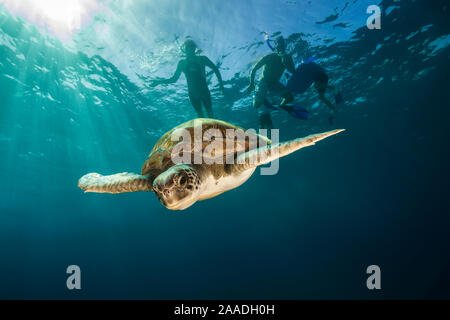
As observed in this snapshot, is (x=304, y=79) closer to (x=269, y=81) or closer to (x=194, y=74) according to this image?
(x=269, y=81)

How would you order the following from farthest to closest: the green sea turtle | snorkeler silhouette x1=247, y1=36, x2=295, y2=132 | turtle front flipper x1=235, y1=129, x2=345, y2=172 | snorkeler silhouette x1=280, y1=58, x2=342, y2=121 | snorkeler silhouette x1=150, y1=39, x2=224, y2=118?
snorkeler silhouette x1=150, y1=39, x2=224, y2=118 → snorkeler silhouette x1=247, y1=36, x2=295, y2=132 → snorkeler silhouette x1=280, y1=58, x2=342, y2=121 → the green sea turtle → turtle front flipper x1=235, y1=129, x2=345, y2=172

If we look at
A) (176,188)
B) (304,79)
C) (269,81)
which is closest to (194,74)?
(269,81)

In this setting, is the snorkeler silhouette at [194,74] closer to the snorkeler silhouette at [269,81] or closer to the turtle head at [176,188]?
the snorkeler silhouette at [269,81]

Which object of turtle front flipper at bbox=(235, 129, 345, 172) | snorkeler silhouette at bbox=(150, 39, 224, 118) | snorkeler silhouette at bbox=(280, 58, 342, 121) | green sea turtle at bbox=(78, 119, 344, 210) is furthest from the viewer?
snorkeler silhouette at bbox=(150, 39, 224, 118)

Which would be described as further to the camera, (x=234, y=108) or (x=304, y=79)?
(x=234, y=108)

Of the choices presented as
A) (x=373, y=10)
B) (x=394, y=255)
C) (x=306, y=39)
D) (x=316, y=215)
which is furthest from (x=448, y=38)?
(x=316, y=215)

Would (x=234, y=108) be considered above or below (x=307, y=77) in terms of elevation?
above

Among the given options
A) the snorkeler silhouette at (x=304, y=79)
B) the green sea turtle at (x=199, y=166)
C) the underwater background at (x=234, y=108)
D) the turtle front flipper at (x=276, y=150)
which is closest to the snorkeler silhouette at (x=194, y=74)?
the underwater background at (x=234, y=108)

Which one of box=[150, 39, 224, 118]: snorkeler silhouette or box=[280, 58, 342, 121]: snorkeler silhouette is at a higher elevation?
box=[150, 39, 224, 118]: snorkeler silhouette

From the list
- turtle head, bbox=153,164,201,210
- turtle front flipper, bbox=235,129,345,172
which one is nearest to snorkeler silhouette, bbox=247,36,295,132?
turtle front flipper, bbox=235,129,345,172

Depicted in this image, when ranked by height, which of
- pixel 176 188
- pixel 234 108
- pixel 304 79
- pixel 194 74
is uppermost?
pixel 234 108

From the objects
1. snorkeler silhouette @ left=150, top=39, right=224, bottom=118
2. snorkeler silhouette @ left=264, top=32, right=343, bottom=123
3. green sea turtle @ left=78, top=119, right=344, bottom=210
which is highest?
snorkeler silhouette @ left=150, top=39, right=224, bottom=118

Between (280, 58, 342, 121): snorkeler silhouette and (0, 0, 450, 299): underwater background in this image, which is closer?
(280, 58, 342, 121): snorkeler silhouette

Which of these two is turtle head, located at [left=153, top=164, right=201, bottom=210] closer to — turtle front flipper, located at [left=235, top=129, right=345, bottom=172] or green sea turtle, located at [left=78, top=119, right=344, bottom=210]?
green sea turtle, located at [left=78, top=119, right=344, bottom=210]
